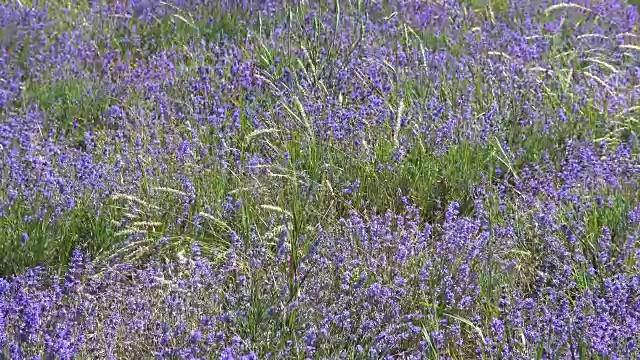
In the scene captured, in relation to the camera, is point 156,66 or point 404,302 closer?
point 404,302

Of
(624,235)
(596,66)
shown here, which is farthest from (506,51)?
(624,235)

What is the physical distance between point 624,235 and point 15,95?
310cm

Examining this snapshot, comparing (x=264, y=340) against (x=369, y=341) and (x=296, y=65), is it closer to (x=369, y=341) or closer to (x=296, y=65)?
(x=369, y=341)

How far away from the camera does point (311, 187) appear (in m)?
3.72

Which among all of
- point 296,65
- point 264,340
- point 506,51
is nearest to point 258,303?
point 264,340

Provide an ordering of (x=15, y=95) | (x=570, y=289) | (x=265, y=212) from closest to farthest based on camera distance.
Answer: (x=570, y=289) → (x=265, y=212) → (x=15, y=95)

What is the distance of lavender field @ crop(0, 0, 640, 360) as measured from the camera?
9.77 ft

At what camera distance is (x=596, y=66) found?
17.1 feet

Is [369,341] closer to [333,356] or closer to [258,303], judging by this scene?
[333,356]

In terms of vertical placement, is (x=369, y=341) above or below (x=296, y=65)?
below

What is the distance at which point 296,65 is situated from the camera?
4.93 meters

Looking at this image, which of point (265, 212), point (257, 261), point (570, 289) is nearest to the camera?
point (257, 261)

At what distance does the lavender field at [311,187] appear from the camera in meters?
2.98

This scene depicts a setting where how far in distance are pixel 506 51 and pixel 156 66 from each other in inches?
79.5
